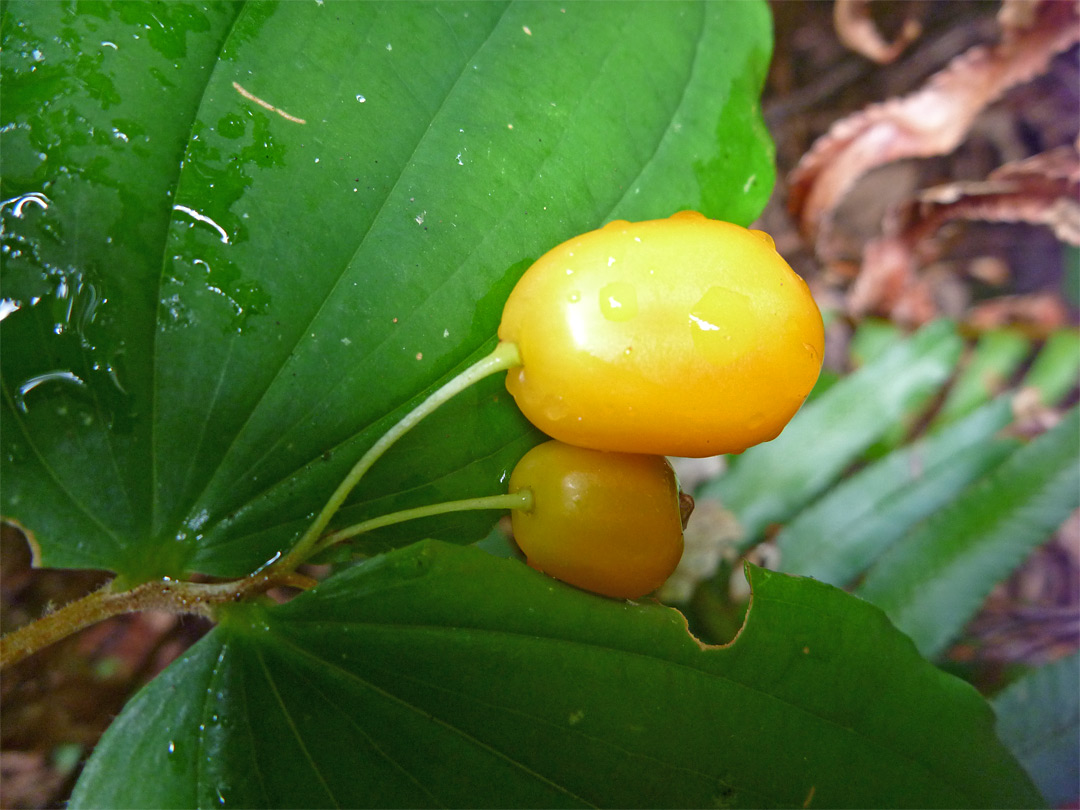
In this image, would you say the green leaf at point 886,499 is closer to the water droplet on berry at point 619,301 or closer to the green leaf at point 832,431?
the green leaf at point 832,431

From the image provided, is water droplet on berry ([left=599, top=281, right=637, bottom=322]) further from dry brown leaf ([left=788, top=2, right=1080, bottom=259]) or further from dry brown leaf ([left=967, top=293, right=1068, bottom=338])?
dry brown leaf ([left=967, top=293, right=1068, bottom=338])

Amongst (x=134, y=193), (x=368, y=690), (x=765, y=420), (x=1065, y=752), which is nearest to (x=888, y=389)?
(x=1065, y=752)

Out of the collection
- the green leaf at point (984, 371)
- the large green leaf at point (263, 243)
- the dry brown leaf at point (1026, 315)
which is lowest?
the green leaf at point (984, 371)

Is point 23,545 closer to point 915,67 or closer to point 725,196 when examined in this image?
point 725,196

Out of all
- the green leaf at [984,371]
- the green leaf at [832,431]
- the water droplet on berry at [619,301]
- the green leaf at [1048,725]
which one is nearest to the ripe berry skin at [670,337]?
the water droplet on berry at [619,301]

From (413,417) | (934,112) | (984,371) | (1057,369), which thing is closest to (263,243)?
(413,417)
